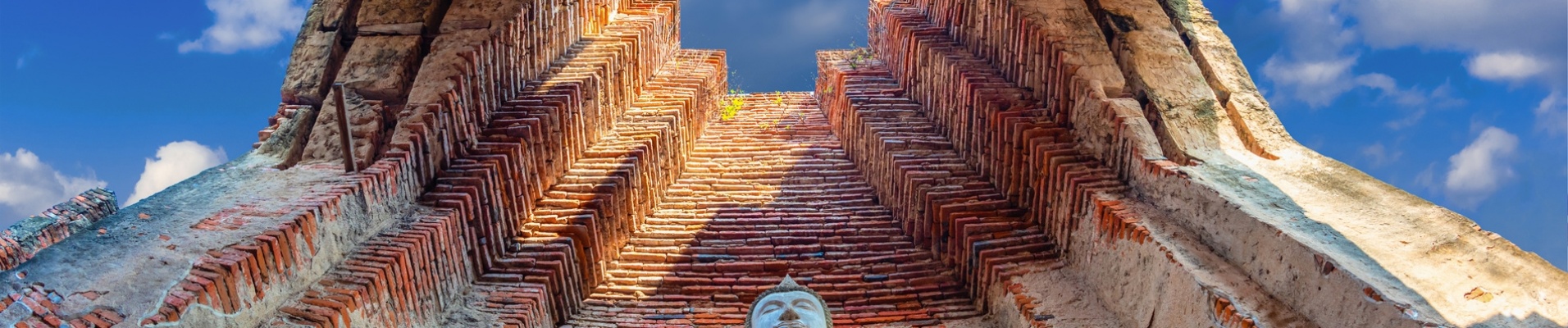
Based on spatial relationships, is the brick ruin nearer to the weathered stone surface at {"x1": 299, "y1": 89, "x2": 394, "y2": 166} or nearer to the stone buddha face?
the weathered stone surface at {"x1": 299, "y1": 89, "x2": 394, "y2": 166}

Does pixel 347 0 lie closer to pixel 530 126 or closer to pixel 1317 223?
pixel 530 126

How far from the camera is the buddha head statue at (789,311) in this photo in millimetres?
4770

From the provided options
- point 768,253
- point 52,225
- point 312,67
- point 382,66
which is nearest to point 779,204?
point 768,253

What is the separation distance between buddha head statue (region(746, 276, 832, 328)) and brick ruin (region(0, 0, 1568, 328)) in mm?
1284

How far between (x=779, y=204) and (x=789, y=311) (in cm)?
293

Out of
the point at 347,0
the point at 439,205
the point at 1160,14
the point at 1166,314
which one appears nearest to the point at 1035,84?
the point at 1160,14

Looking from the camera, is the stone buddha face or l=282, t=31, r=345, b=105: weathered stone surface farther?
l=282, t=31, r=345, b=105: weathered stone surface

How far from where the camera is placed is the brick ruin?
14.7 ft

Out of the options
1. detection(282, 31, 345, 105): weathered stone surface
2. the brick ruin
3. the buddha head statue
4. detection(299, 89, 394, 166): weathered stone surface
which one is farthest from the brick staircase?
detection(282, 31, 345, 105): weathered stone surface

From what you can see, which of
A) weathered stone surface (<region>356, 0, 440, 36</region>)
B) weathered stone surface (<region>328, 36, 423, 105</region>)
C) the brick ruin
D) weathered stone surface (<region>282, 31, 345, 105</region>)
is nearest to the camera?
the brick ruin

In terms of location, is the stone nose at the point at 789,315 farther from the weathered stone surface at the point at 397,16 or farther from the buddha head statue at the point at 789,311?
the weathered stone surface at the point at 397,16

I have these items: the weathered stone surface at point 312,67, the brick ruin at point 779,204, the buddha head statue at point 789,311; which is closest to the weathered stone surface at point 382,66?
the brick ruin at point 779,204

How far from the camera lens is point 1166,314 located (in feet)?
16.1

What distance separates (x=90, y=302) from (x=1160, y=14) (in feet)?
20.6
